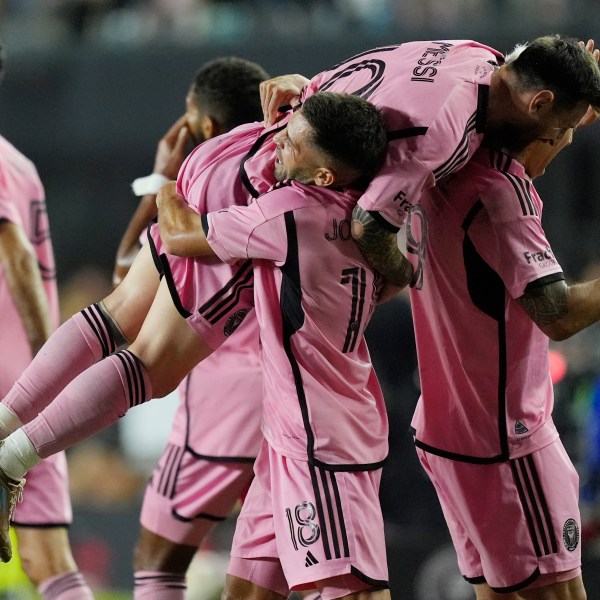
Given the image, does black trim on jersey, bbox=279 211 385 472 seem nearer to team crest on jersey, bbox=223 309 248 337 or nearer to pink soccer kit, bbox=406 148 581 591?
team crest on jersey, bbox=223 309 248 337

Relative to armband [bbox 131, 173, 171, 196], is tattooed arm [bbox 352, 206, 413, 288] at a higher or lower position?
higher

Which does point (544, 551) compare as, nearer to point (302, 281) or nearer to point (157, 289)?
point (302, 281)

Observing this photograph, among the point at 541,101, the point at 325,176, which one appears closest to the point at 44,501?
the point at 325,176

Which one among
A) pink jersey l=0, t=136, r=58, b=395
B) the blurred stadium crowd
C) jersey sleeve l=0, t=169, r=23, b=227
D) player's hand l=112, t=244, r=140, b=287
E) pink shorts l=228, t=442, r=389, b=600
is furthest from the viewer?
the blurred stadium crowd

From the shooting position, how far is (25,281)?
403 centimetres

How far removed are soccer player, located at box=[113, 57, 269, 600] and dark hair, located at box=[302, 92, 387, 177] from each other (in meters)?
0.97

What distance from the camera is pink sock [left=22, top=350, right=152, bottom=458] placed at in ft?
10.7

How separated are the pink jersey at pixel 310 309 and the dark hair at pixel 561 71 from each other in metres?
0.55

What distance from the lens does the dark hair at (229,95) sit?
13.1ft

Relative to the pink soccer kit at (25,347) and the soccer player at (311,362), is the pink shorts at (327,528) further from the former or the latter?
the pink soccer kit at (25,347)

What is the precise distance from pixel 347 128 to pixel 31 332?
1518 millimetres

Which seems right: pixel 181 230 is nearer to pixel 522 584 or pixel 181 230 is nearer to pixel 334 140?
pixel 334 140

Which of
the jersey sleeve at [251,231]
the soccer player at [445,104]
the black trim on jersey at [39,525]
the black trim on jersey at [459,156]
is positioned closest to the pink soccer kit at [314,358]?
the jersey sleeve at [251,231]

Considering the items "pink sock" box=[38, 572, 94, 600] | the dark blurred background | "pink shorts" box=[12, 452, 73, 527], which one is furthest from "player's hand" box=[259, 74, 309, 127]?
the dark blurred background
